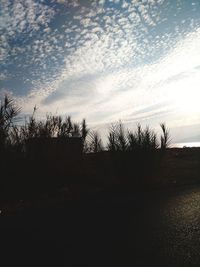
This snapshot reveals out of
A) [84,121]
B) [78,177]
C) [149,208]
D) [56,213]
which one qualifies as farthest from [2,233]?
[84,121]

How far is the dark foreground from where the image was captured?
10.5 ft

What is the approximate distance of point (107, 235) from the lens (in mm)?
4012

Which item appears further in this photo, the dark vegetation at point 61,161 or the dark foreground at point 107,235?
the dark vegetation at point 61,161

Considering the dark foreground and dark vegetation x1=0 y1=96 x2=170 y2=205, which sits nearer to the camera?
the dark foreground

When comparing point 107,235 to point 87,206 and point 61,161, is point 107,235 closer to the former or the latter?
point 87,206

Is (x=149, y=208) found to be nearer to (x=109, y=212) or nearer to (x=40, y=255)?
(x=109, y=212)

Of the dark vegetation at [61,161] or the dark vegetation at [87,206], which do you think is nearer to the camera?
the dark vegetation at [87,206]

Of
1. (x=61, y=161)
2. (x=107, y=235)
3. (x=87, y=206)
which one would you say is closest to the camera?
(x=107, y=235)

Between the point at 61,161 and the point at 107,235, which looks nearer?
the point at 107,235

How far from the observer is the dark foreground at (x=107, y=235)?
319cm

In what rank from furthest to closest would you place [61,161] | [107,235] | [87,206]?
[61,161] → [87,206] → [107,235]

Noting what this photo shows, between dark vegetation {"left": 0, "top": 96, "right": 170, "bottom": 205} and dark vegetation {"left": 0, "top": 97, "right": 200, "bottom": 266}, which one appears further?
dark vegetation {"left": 0, "top": 96, "right": 170, "bottom": 205}

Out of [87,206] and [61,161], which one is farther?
[61,161]

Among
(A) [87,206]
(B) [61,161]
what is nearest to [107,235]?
(A) [87,206]
